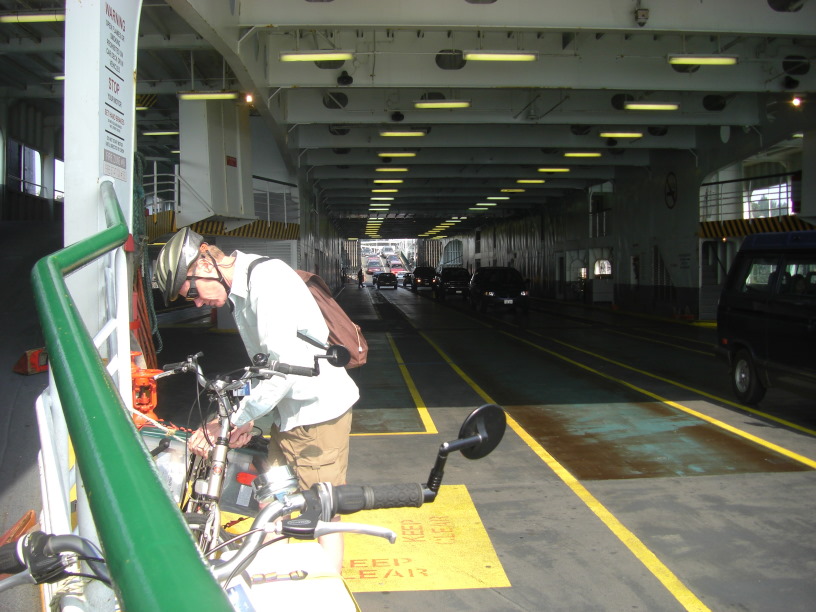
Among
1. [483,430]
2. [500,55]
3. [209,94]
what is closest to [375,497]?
[483,430]

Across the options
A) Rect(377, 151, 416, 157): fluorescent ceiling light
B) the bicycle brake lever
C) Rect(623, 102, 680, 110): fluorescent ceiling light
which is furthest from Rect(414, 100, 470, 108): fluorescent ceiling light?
the bicycle brake lever

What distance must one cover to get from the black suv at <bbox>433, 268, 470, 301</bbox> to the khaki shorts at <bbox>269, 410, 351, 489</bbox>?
3203 centimetres

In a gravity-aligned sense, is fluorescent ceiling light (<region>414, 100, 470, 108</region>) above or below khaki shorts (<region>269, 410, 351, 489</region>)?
above

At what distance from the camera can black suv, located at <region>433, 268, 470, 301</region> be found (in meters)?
35.3

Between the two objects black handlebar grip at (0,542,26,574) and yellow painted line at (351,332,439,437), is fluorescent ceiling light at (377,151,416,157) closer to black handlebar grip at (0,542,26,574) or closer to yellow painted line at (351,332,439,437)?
yellow painted line at (351,332,439,437)

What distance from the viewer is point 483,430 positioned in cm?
198

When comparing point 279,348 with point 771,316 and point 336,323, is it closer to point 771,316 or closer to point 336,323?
point 336,323

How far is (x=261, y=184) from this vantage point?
21609 millimetres

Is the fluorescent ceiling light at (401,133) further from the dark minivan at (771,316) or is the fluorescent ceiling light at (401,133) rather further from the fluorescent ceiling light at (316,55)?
the dark minivan at (771,316)

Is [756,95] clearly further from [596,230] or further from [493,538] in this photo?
[493,538]

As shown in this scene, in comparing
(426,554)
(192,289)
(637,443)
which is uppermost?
(192,289)

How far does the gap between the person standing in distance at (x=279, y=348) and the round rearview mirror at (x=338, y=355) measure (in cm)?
28

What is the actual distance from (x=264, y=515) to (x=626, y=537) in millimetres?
3531

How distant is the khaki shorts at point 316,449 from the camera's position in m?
3.19
